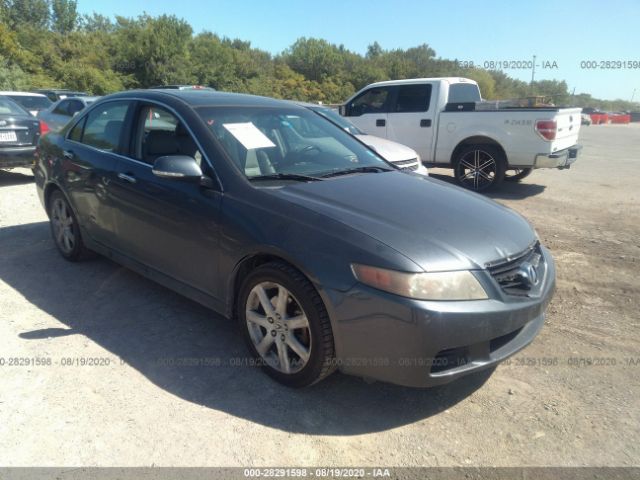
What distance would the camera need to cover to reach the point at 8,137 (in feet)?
27.3

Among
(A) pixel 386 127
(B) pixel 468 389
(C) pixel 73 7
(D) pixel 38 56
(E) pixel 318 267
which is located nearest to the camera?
(E) pixel 318 267

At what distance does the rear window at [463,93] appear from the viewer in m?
9.45

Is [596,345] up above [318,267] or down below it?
below

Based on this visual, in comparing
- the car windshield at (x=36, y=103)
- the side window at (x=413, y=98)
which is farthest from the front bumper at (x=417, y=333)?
the car windshield at (x=36, y=103)

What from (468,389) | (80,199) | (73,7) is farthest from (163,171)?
(73,7)

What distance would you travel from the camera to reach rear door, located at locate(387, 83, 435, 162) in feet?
30.5

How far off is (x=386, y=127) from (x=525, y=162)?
2.88 meters

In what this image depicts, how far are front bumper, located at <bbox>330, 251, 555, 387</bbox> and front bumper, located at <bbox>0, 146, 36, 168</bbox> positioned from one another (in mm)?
8022

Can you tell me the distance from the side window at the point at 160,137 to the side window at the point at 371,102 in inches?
271

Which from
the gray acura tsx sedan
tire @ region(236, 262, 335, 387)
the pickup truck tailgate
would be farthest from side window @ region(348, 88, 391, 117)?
tire @ region(236, 262, 335, 387)

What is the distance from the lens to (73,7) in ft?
213

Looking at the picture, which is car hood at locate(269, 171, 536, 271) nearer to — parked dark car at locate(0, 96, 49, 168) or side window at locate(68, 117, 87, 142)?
side window at locate(68, 117, 87, 142)

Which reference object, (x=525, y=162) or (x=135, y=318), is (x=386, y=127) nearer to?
(x=525, y=162)

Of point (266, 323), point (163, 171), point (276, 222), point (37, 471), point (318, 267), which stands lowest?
point (37, 471)
